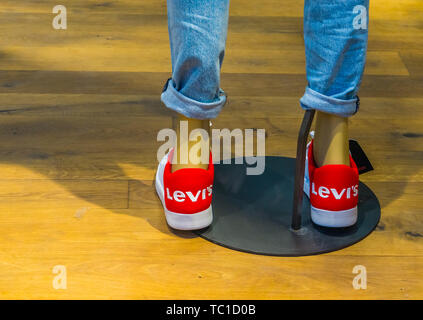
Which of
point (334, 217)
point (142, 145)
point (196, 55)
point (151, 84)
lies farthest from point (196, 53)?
point (151, 84)

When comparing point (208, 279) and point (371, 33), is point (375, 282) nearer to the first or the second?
point (208, 279)

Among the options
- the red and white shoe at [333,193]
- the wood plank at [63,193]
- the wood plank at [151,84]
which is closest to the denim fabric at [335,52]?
the red and white shoe at [333,193]

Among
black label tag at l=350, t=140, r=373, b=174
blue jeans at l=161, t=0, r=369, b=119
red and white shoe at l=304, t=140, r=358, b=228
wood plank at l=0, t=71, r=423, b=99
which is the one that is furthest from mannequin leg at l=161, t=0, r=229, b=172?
wood plank at l=0, t=71, r=423, b=99

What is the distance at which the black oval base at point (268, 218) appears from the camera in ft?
3.55

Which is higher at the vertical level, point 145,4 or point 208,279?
point 145,4

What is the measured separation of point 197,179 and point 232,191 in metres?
0.17

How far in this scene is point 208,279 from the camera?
1.02 m

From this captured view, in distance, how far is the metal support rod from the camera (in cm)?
103

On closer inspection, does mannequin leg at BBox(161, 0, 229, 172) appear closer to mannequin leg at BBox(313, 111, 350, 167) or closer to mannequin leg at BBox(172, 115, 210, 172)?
mannequin leg at BBox(172, 115, 210, 172)

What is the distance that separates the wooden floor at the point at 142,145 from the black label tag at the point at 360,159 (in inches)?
0.9

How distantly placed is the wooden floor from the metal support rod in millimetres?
76

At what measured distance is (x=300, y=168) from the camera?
106 centimetres

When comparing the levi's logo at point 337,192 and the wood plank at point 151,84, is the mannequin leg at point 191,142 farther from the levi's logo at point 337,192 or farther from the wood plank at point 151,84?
the wood plank at point 151,84
